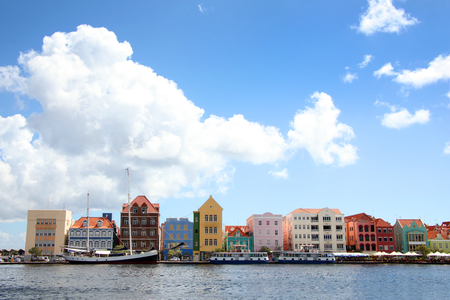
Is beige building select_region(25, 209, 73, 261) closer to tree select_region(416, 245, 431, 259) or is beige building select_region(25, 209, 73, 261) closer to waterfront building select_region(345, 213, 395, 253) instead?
waterfront building select_region(345, 213, 395, 253)

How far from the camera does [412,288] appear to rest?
203 feet

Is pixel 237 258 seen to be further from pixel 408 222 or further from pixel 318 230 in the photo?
pixel 408 222

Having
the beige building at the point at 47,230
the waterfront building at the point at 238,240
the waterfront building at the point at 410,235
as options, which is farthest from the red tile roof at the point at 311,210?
the beige building at the point at 47,230

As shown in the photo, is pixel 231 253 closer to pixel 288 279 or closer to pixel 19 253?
pixel 288 279

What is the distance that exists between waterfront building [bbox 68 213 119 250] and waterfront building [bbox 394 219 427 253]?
92.1 meters

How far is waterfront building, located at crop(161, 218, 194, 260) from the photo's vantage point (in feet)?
415

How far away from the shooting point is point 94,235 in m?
131

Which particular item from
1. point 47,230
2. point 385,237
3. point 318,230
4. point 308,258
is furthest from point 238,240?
point 47,230

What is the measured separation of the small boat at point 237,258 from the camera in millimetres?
114000

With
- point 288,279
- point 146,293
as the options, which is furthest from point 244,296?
point 288,279

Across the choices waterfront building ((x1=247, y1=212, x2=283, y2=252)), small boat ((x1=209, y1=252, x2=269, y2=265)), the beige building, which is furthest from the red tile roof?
the beige building

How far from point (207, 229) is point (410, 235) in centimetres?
6542

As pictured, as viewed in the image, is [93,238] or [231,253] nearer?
[231,253]

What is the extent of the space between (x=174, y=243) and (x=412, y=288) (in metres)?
78.1
